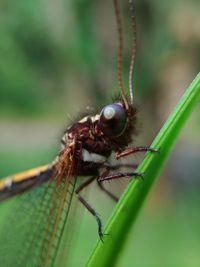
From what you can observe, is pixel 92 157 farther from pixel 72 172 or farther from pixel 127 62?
pixel 127 62

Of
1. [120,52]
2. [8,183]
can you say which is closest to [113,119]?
[120,52]

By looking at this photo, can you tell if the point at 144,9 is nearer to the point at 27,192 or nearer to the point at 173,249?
the point at 173,249

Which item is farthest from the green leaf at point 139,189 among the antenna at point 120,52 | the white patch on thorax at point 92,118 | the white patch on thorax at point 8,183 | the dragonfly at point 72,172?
the white patch on thorax at point 8,183

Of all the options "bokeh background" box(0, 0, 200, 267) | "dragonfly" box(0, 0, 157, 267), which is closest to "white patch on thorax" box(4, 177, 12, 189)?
"dragonfly" box(0, 0, 157, 267)

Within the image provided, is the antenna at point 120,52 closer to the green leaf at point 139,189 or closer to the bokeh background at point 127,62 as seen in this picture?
the green leaf at point 139,189

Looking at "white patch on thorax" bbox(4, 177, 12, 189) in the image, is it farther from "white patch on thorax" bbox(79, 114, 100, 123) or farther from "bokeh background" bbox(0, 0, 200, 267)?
"bokeh background" bbox(0, 0, 200, 267)

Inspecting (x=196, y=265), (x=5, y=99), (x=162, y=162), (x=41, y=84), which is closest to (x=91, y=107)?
(x=162, y=162)
